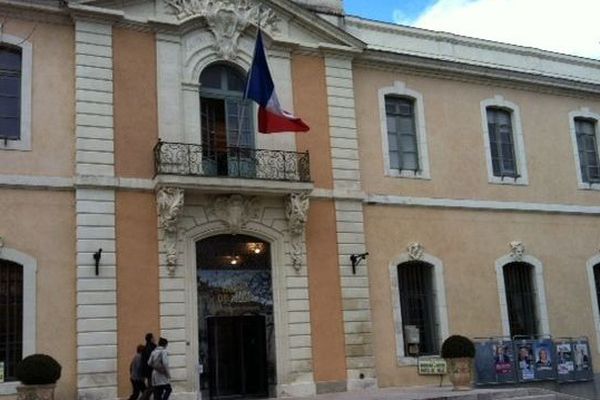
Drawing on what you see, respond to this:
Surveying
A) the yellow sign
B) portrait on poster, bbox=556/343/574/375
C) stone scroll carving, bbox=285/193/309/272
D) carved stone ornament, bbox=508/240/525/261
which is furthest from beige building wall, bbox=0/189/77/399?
portrait on poster, bbox=556/343/574/375

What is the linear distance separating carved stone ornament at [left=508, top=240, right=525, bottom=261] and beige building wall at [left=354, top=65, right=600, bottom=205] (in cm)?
123

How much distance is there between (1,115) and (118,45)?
2.85 meters

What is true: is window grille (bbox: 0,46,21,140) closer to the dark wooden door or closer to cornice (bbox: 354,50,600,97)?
the dark wooden door

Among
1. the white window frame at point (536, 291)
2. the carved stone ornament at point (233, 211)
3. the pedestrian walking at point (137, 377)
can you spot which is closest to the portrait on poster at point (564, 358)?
the white window frame at point (536, 291)

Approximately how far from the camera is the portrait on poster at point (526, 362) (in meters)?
18.2

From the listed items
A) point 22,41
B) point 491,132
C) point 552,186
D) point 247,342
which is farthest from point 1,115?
point 552,186

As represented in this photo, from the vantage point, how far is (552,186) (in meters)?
21.6

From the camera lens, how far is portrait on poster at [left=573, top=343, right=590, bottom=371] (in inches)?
Result: 751

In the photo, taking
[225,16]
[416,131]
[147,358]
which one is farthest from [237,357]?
[225,16]

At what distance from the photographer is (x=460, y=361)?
53.2 feet

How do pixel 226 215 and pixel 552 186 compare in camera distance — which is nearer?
pixel 226 215

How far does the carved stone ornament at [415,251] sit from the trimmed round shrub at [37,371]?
911cm

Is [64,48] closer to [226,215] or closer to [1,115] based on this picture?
[1,115]

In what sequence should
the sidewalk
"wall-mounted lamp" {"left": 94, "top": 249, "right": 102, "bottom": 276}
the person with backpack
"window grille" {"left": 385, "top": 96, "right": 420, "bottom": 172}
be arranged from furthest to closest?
1. "window grille" {"left": 385, "top": 96, "right": 420, "bottom": 172}
2. "wall-mounted lamp" {"left": 94, "top": 249, "right": 102, "bottom": 276}
3. the sidewalk
4. the person with backpack
